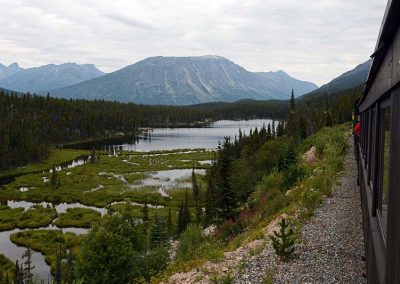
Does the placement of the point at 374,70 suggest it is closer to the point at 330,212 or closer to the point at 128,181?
the point at 330,212

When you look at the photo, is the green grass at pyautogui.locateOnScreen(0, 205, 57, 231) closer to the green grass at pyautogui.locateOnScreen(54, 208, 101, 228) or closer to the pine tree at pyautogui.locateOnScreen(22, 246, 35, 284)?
the green grass at pyautogui.locateOnScreen(54, 208, 101, 228)

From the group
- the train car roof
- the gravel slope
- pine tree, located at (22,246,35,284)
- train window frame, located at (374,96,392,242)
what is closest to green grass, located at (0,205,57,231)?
pine tree, located at (22,246,35,284)

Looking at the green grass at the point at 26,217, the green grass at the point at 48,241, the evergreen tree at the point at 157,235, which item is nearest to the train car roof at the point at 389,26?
the evergreen tree at the point at 157,235

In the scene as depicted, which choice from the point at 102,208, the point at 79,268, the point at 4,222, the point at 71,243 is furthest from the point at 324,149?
the point at 4,222

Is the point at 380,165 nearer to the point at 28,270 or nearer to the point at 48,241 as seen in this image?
the point at 28,270

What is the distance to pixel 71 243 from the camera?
141 ft

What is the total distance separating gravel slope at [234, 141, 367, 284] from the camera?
402 inches

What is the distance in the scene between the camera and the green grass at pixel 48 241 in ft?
134

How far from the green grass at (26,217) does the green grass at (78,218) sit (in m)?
1.69

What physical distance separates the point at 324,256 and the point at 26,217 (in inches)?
2020

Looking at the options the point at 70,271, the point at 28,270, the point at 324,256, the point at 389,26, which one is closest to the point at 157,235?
the point at 70,271

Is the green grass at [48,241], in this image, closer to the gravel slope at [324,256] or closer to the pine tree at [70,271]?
the pine tree at [70,271]

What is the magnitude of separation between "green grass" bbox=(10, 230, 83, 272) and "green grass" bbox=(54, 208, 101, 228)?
12.2 ft

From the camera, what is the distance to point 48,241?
43656mm
